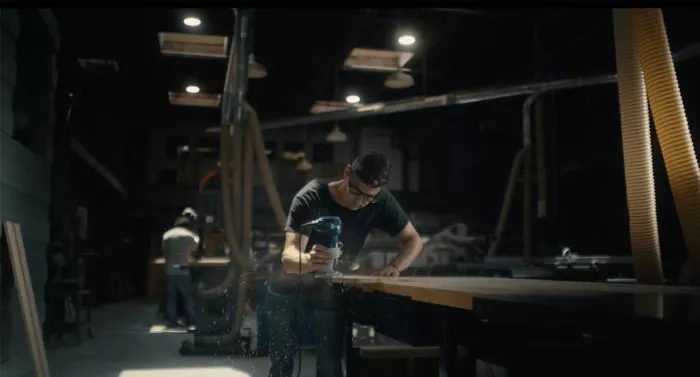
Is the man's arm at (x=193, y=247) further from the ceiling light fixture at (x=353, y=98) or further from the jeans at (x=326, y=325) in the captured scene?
the jeans at (x=326, y=325)

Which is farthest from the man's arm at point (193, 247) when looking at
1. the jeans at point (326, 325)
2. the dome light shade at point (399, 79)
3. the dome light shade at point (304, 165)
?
the dome light shade at point (304, 165)

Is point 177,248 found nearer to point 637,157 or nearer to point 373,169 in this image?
point 373,169

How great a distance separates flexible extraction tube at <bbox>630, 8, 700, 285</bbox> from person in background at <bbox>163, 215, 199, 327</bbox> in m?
6.23

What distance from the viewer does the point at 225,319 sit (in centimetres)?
566

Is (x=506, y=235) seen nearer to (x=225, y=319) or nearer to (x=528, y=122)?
(x=528, y=122)

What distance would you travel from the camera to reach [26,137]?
5.35m

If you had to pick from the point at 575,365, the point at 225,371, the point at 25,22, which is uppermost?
the point at 25,22

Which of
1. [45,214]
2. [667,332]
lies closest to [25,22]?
[45,214]

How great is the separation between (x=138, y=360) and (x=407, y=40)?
4377 mm

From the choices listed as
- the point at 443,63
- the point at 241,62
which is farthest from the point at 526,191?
the point at 443,63

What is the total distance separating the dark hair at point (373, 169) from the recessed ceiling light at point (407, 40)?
14.9ft

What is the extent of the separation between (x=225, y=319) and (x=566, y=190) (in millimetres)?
5480

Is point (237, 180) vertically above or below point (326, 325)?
above

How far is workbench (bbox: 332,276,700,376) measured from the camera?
996 millimetres
